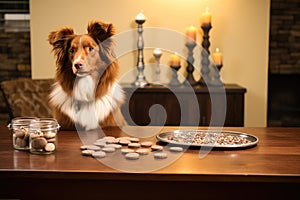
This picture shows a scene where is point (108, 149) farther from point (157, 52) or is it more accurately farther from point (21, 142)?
point (157, 52)

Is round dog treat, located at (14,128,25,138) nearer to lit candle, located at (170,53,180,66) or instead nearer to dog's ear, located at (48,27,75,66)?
dog's ear, located at (48,27,75,66)

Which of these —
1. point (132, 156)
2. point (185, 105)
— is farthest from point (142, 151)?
point (185, 105)

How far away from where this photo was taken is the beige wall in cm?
347

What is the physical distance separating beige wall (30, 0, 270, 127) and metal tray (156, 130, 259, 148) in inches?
63.6

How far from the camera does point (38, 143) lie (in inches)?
62.5

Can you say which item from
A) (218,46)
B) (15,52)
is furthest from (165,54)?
(15,52)

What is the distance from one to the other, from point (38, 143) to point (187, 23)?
2.18 meters

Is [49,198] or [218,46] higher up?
[218,46]

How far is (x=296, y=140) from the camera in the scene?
185cm

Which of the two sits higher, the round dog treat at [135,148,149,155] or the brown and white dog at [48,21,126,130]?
the brown and white dog at [48,21,126,130]

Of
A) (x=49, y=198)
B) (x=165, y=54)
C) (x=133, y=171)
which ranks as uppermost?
(x=165, y=54)

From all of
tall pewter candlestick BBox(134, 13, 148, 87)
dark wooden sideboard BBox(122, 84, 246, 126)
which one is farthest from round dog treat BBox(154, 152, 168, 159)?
tall pewter candlestick BBox(134, 13, 148, 87)

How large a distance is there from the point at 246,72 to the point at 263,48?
0.24 metres

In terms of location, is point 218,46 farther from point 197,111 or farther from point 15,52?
point 15,52
